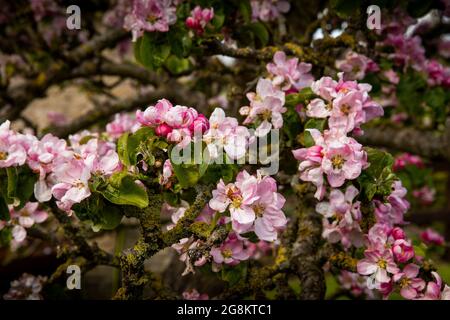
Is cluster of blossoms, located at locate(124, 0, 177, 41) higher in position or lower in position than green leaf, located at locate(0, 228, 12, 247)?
higher

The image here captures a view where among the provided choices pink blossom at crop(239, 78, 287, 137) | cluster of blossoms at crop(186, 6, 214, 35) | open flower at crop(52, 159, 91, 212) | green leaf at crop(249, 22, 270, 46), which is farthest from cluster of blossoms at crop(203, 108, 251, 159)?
green leaf at crop(249, 22, 270, 46)

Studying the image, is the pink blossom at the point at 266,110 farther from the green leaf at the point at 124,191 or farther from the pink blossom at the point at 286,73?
the green leaf at the point at 124,191

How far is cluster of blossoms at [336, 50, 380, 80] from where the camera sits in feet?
7.77

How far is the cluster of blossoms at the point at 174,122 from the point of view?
146 centimetres

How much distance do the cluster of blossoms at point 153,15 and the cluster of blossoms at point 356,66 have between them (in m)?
0.81

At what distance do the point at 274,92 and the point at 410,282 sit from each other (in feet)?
2.72

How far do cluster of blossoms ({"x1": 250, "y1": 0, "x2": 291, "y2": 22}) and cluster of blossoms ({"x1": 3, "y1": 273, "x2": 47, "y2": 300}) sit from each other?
5.55 feet

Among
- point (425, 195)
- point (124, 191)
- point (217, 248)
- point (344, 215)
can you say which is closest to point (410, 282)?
point (344, 215)

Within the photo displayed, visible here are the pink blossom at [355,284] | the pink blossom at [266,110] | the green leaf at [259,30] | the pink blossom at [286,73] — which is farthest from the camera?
the pink blossom at [355,284]

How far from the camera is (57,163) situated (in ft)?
5.46

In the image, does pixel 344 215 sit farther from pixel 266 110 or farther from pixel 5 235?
pixel 5 235

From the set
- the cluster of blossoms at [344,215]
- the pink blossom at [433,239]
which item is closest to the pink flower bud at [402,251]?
the cluster of blossoms at [344,215]

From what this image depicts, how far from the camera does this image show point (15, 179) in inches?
69.4

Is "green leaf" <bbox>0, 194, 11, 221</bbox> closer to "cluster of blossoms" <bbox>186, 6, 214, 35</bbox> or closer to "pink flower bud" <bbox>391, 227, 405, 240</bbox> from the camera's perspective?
"cluster of blossoms" <bbox>186, 6, 214, 35</bbox>
